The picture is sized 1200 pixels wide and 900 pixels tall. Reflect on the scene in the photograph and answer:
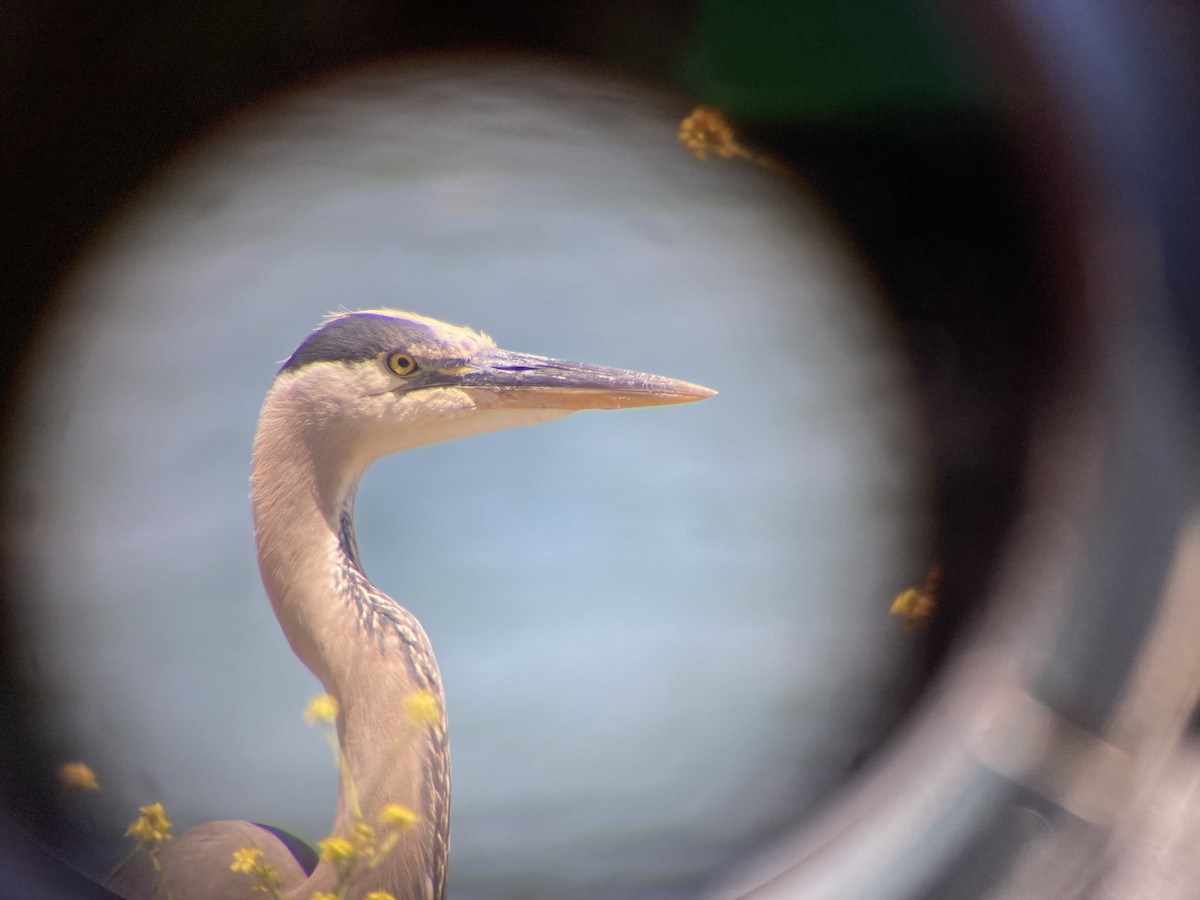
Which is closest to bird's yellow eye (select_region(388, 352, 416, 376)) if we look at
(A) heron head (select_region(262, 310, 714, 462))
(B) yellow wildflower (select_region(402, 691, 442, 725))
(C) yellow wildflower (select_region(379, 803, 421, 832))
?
(A) heron head (select_region(262, 310, 714, 462))

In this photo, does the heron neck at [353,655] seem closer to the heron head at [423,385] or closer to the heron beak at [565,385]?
A: the heron head at [423,385]

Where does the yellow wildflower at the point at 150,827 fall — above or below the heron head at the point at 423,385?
below

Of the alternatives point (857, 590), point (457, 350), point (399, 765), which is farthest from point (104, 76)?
point (857, 590)

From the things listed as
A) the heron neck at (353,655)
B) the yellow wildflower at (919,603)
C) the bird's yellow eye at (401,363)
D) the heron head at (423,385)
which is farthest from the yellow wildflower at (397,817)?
the yellow wildflower at (919,603)

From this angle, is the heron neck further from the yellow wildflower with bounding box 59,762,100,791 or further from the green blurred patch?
the green blurred patch

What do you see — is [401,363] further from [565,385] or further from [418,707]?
[418,707]

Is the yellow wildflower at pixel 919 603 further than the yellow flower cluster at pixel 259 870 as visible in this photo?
Yes
